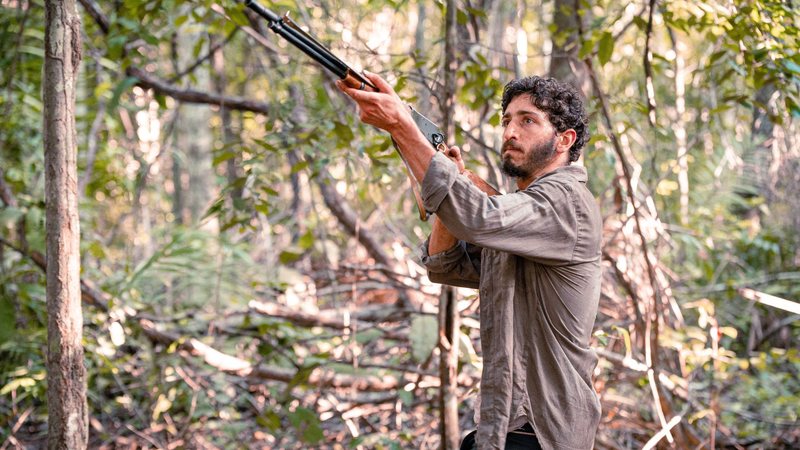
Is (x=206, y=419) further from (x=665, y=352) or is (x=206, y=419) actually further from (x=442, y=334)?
(x=665, y=352)

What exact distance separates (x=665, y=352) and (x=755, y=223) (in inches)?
136

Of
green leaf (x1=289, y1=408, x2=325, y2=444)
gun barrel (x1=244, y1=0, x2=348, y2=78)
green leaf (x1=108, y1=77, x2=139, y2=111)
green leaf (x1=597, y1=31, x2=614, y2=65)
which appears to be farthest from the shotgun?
green leaf (x1=108, y1=77, x2=139, y2=111)

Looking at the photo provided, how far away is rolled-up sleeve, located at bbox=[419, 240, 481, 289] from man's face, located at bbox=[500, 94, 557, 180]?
358mm

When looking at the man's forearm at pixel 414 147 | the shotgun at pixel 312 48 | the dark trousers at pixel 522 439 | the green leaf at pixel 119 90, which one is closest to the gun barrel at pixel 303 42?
the shotgun at pixel 312 48

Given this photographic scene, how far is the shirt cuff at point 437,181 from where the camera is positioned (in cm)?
188

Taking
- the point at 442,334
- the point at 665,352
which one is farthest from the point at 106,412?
the point at 665,352

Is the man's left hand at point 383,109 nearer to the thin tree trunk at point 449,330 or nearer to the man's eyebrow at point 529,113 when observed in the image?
the man's eyebrow at point 529,113

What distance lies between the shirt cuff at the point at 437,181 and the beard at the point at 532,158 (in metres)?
0.44

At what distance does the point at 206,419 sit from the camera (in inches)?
209

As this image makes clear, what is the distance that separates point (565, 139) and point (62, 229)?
68.9 inches

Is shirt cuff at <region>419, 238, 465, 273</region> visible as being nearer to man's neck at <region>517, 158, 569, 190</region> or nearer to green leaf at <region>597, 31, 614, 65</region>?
man's neck at <region>517, 158, 569, 190</region>

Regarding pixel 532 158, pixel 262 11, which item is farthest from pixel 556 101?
pixel 262 11

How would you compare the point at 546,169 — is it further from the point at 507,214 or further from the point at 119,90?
the point at 119,90

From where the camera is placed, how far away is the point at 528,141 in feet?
7.48
